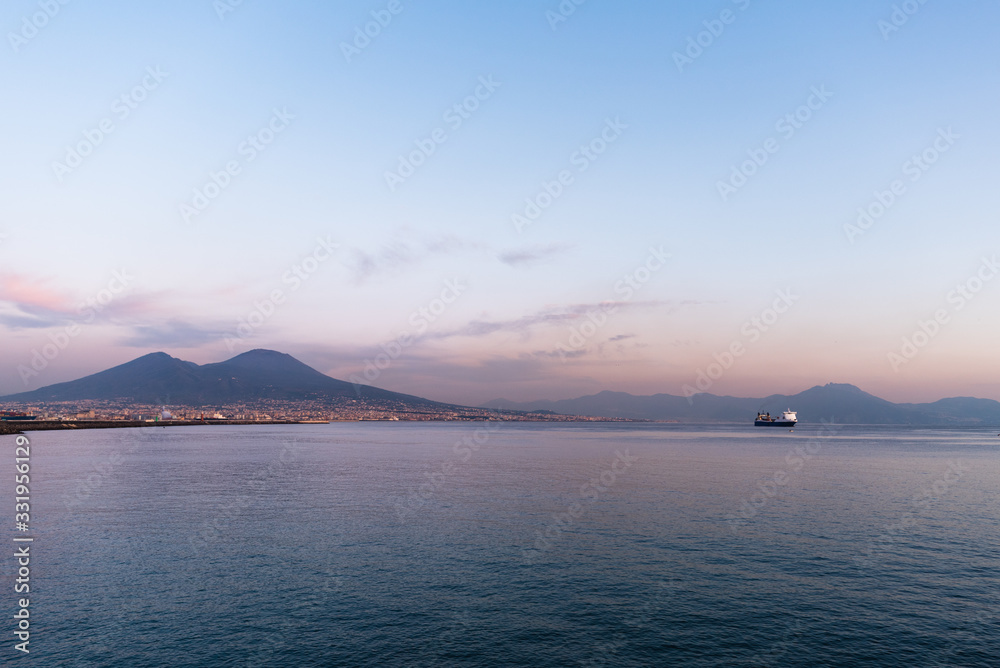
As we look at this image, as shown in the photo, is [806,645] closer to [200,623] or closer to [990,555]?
[990,555]

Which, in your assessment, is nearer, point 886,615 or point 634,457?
point 886,615

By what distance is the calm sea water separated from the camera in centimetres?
2245

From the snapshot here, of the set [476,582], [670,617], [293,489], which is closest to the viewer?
[670,617]

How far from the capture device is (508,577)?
31.2 m

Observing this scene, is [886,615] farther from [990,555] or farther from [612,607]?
[990,555]

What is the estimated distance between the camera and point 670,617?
84.2ft

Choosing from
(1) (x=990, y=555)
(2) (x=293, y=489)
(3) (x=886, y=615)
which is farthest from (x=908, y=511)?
(2) (x=293, y=489)

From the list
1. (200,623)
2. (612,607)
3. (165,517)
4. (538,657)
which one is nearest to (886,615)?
(612,607)

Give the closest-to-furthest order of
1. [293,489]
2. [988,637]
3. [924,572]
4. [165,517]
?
[988,637] < [924,572] < [165,517] < [293,489]

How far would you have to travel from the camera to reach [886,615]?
26.0 m

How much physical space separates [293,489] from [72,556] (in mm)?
30608

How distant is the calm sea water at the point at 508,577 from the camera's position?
2245 centimetres

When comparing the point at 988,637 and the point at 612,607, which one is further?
the point at 612,607

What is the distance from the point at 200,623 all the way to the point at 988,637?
3470 centimetres
